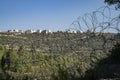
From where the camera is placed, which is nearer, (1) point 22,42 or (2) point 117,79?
(2) point 117,79

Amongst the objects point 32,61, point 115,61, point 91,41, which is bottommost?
point 32,61

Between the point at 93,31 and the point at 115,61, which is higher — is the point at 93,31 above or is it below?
above

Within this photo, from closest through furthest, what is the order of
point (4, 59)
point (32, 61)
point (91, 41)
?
point (91, 41) < point (4, 59) < point (32, 61)

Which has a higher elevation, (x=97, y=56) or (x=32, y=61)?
(x=97, y=56)

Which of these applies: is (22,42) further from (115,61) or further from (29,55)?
(115,61)

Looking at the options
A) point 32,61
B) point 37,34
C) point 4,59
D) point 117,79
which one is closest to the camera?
point 117,79

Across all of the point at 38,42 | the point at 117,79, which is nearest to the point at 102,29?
the point at 117,79

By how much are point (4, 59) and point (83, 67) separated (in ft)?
183

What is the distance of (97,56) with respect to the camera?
13.6 m

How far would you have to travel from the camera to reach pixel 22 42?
104875mm

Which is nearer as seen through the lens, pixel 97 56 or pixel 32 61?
pixel 97 56

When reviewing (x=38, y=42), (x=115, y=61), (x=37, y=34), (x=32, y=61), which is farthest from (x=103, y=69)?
(x=37, y=34)

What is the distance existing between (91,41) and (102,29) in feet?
3.68

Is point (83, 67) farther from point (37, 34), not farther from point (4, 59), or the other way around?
point (37, 34)
